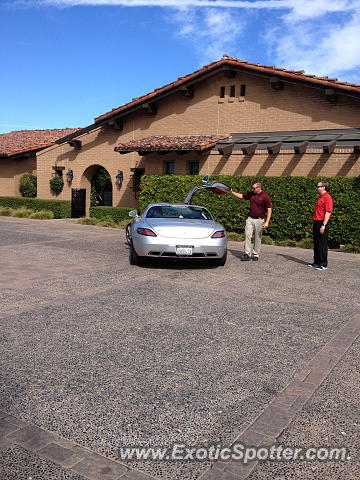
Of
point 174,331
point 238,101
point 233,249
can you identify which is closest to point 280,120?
point 238,101

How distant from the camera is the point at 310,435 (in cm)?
315

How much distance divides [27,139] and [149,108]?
1249cm

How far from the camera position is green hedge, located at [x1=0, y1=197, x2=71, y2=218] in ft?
73.4

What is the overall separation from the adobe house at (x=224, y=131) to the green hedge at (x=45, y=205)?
115 centimetres

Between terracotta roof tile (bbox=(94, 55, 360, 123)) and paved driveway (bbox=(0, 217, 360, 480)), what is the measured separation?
9.85 metres

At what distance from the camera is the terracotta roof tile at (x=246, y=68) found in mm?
15742

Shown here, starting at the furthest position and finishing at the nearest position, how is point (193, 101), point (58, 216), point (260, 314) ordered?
point (58, 216), point (193, 101), point (260, 314)

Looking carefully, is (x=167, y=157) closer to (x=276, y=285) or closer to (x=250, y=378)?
(x=276, y=285)

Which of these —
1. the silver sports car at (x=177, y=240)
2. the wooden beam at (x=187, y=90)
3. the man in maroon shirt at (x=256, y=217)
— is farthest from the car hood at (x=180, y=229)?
the wooden beam at (x=187, y=90)

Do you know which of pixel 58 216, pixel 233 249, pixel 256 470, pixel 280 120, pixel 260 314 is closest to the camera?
pixel 256 470

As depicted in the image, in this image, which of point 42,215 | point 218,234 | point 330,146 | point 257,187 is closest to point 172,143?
point 330,146

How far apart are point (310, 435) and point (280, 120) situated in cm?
1604

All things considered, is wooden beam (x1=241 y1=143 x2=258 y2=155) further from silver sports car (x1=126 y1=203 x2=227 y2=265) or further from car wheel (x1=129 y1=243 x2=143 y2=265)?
car wheel (x1=129 y1=243 x2=143 y2=265)

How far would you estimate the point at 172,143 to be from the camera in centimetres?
1856
